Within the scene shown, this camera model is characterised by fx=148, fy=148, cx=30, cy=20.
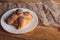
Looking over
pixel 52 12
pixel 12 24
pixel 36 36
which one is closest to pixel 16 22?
pixel 12 24

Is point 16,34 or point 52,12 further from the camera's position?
point 52,12

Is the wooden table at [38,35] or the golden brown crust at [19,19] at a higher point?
the golden brown crust at [19,19]

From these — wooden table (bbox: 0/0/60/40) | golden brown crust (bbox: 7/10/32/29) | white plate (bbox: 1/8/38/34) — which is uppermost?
golden brown crust (bbox: 7/10/32/29)

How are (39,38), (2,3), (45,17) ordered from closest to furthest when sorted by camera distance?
1. (39,38)
2. (45,17)
3. (2,3)

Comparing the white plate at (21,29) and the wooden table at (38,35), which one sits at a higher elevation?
the white plate at (21,29)

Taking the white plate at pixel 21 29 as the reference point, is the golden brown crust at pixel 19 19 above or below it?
above

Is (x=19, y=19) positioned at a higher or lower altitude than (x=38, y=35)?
higher

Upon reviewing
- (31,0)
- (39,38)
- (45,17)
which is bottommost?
(39,38)

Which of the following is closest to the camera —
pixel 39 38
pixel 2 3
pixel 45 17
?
pixel 39 38

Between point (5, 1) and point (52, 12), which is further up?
point (5, 1)

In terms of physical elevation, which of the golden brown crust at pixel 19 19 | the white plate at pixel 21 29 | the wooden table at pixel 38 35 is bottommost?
the wooden table at pixel 38 35

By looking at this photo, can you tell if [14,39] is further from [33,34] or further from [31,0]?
[31,0]
